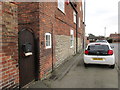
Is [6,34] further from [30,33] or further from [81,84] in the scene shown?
[81,84]

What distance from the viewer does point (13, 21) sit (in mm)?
2881

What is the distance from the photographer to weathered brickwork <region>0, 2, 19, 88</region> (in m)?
2.51

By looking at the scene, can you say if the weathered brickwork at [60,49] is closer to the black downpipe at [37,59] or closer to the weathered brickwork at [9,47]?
the black downpipe at [37,59]

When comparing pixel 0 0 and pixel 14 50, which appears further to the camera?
pixel 14 50

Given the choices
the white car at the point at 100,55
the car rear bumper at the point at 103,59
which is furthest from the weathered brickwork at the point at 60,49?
the car rear bumper at the point at 103,59

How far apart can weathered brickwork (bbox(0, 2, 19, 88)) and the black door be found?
0.98 ft

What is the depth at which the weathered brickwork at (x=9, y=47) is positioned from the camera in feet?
8.22

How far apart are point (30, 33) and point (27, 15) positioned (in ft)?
2.71

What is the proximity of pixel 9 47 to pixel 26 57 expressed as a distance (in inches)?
36.4

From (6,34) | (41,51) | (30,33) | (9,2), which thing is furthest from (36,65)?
(9,2)

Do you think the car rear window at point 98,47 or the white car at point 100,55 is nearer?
the white car at point 100,55

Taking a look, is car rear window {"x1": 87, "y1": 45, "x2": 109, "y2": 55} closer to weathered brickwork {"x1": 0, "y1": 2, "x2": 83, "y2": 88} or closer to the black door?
weathered brickwork {"x1": 0, "y1": 2, "x2": 83, "y2": 88}

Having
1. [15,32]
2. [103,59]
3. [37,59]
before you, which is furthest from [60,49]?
[15,32]

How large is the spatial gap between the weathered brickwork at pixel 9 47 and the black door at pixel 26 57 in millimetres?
299
